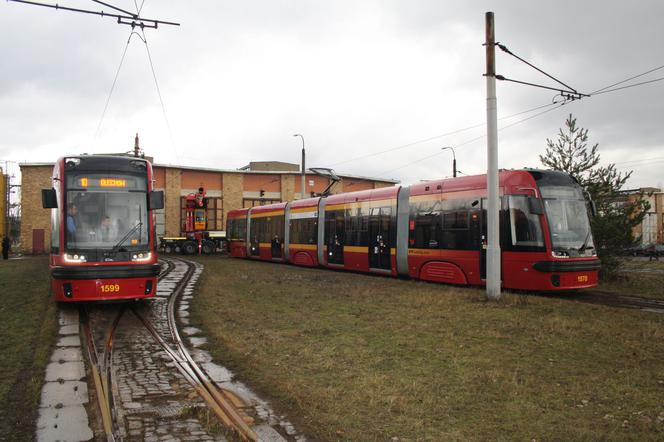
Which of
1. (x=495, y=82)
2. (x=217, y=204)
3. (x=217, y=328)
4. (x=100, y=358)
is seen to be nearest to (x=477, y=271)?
(x=495, y=82)

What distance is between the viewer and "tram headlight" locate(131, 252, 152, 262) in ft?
34.5

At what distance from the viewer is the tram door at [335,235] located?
2097 cm

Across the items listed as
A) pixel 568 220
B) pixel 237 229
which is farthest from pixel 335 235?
pixel 237 229

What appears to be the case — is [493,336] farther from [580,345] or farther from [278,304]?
[278,304]

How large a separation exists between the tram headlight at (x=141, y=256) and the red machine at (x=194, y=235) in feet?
102

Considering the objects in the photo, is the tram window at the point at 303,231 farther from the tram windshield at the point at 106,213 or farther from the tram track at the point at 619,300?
the tram windshield at the point at 106,213

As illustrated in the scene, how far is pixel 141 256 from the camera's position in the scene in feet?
34.8

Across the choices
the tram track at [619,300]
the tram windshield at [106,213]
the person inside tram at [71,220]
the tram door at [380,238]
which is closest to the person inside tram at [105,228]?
the tram windshield at [106,213]

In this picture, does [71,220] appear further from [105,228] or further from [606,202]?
[606,202]

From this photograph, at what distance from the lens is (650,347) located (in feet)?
23.4

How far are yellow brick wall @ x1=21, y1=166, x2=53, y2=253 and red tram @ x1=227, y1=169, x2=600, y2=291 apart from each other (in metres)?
31.1

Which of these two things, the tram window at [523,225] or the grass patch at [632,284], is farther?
the grass patch at [632,284]

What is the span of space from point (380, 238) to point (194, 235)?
87.1ft

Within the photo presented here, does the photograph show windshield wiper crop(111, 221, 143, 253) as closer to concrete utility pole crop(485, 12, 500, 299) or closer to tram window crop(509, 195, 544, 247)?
concrete utility pole crop(485, 12, 500, 299)
